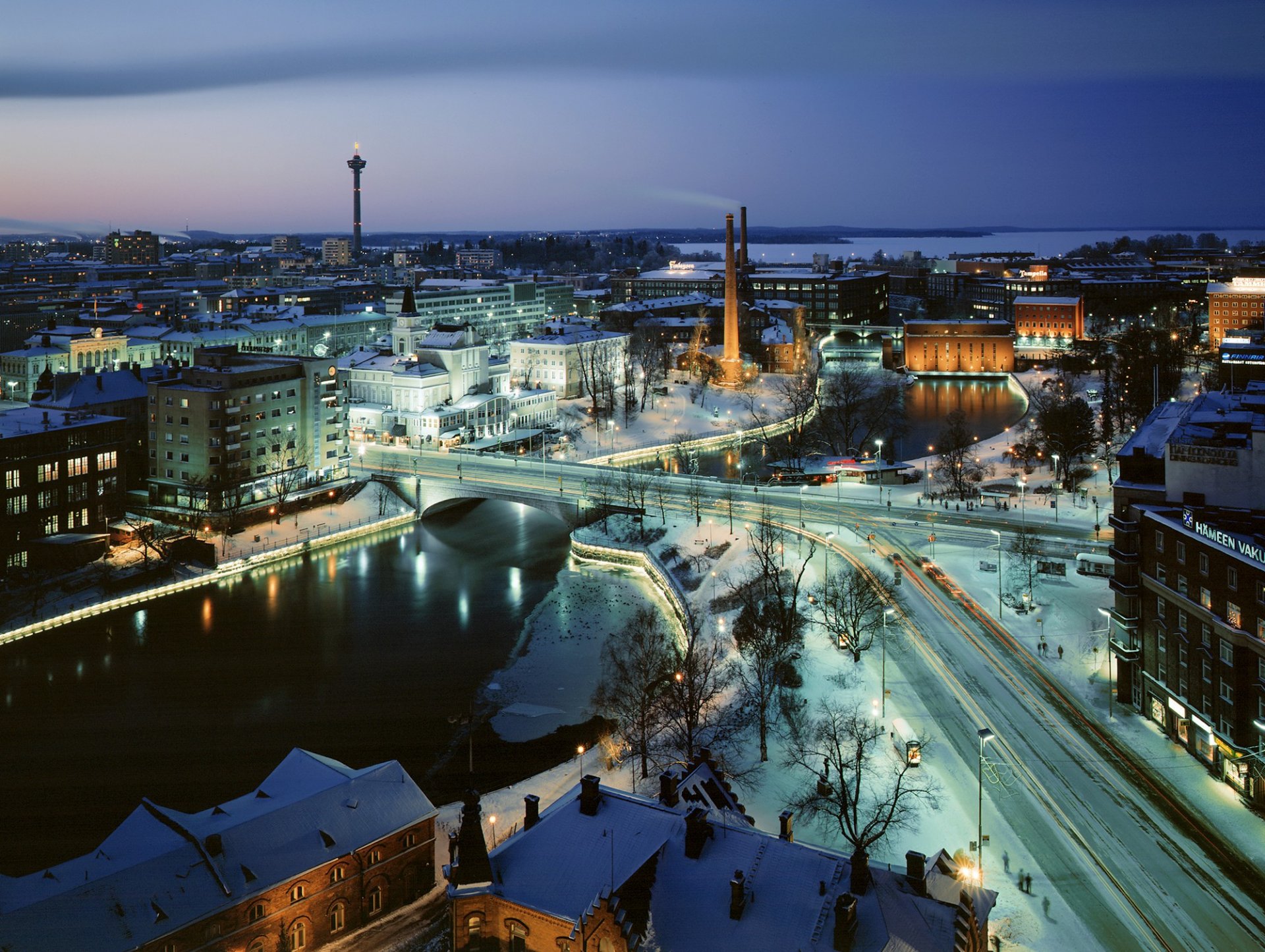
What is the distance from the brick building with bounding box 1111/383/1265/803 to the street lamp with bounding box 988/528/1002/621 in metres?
4.28

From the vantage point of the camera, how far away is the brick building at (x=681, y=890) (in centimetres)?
1431

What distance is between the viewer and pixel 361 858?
18562 mm

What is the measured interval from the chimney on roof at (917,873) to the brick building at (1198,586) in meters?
7.73

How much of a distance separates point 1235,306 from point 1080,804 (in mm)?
73573

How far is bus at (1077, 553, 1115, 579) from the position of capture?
31.6 m

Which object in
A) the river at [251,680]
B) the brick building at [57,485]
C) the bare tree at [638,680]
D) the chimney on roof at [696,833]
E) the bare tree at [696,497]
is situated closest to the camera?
the chimney on roof at [696,833]

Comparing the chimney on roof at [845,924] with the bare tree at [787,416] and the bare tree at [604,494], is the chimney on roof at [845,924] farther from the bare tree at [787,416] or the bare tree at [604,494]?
the bare tree at [787,416]

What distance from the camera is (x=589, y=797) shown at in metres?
16.6

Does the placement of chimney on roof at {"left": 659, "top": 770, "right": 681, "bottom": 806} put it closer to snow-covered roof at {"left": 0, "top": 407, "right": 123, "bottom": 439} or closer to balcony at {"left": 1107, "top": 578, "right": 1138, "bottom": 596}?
balcony at {"left": 1107, "top": 578, "right": 1138, "bottom": 596}

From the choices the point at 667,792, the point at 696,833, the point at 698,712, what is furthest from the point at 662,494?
the point at 696,833

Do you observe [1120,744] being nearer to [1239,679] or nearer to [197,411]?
[1239,679]

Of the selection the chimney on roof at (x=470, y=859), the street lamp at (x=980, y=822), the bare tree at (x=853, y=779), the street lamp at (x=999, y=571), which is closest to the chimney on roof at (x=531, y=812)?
the chimney on roof at (x=470, y=859)

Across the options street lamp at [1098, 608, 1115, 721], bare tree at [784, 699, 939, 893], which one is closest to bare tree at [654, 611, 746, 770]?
bare tree at [784, 699, 939, 893]

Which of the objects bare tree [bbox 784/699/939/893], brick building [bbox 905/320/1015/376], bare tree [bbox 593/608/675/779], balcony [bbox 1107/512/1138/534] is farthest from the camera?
brick building [bbox 905/320/1015/376]
